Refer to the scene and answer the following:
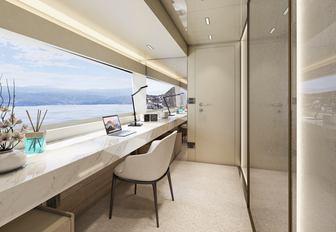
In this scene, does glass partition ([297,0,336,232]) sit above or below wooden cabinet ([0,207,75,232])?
above

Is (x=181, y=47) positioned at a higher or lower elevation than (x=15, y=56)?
higher

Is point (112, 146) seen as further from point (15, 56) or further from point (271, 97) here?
point (271, 97)

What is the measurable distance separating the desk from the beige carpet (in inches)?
27.1

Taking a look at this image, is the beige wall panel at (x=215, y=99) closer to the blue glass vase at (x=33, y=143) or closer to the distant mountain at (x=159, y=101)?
the distant mountain at (x=159, y=101)

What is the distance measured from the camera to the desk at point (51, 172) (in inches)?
33.4

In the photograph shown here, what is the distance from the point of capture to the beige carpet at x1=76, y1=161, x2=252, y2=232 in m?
1.73

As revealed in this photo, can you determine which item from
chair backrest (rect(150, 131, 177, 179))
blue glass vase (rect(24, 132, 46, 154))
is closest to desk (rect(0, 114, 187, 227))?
blue glass vase (rect(24, 132, 46, 154))

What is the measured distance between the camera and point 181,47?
312 centimetres

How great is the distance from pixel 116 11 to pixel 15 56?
1013 millimetres

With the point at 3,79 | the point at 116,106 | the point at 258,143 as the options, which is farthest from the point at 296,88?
the point at 116,106

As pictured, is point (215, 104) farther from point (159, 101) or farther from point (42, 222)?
point (42, 222)

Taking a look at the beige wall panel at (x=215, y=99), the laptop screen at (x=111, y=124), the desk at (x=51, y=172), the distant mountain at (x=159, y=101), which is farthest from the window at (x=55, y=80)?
the beige wall panel at (x=215, y=99)

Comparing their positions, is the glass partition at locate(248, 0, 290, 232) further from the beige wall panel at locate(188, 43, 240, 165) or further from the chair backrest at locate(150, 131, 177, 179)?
the beige wall panel at locate(188, 43, 240, 165)

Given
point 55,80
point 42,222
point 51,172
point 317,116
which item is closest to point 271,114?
A: point 317,116
